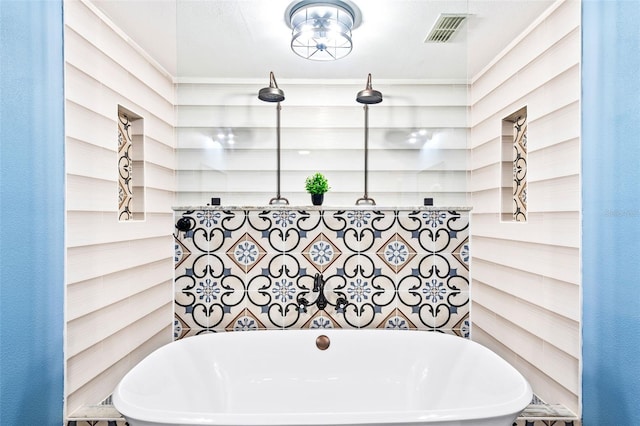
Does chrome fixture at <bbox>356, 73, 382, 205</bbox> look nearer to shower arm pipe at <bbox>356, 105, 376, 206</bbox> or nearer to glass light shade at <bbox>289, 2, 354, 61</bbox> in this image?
shower arm pipe at <bbox>356, 105, 376, 206</bbox>

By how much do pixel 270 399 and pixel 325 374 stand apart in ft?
0.95

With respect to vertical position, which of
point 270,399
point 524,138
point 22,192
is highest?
point 524,138

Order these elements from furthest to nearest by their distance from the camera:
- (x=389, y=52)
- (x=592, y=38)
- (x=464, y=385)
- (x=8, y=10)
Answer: (x=389, y=52) → (x=464, y=385) → (x=592, y=38) → (x=8, y=10)

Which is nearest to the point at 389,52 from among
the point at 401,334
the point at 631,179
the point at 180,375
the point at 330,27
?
the point at 330,27

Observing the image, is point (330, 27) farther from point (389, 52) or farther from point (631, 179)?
point (631, 179)

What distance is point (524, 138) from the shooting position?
1901 mm

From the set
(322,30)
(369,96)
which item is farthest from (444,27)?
(322,30)

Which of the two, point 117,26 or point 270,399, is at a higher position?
point 117,26

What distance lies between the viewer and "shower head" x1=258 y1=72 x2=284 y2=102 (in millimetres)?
1917

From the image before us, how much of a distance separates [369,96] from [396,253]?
0.85m

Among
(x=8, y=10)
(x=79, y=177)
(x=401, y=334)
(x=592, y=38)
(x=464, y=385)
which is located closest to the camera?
(x=8, y=10)

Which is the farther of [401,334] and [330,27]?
[401,334]

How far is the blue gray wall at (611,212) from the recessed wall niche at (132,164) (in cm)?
194

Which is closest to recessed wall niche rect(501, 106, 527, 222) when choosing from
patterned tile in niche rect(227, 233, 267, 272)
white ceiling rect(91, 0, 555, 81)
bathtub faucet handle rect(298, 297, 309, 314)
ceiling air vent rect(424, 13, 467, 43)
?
white ceiling rect(91, 0, 555, 81)
